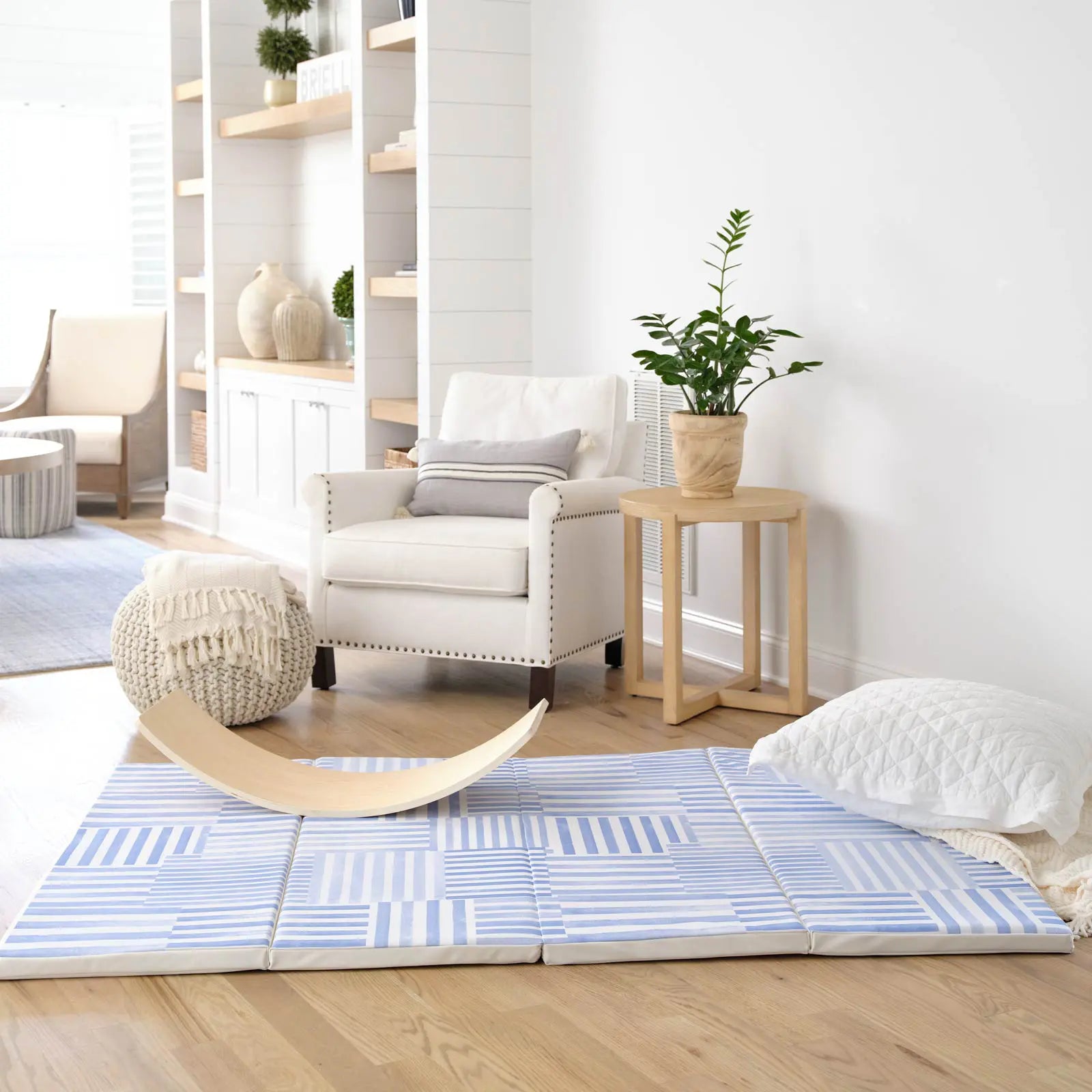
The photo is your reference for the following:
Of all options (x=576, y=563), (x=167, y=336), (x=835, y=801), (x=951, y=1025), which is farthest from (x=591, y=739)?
(x=167, y=336)

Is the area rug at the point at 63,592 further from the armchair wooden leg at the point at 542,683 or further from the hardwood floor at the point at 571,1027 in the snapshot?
the hardwood floor at the point at 571,1027

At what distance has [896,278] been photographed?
3398mm

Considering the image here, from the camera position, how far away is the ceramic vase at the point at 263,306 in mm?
5957

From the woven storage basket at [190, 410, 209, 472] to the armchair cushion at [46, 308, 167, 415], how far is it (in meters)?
0.47

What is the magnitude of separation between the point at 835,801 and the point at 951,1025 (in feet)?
2.50

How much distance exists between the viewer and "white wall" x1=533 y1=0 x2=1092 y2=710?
9.98ft

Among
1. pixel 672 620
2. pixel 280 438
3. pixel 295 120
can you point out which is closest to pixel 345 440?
pixel 280 438

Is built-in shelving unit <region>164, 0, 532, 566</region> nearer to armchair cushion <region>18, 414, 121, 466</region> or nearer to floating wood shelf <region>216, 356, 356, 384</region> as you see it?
floating wood shelf <region>216, 356, 356, 384</region>

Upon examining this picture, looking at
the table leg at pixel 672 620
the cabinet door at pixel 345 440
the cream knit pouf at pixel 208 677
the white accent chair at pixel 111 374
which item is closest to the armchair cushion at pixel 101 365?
the white accent chair at pixel 111 374

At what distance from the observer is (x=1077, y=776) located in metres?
2.54

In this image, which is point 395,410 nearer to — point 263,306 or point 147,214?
point 263,306

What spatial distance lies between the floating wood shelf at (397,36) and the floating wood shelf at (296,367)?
3.67ft

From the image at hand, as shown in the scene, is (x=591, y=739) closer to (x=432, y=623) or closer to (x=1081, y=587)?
(x=432, y=623)

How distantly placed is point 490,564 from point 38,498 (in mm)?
3315
